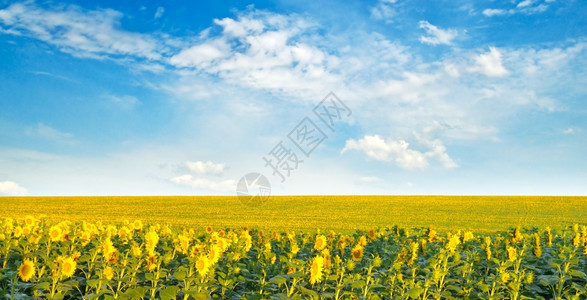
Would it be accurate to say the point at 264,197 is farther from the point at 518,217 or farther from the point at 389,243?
the point at 389,243

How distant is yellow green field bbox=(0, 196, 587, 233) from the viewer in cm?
2958

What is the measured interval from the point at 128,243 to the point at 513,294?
6.97 meters

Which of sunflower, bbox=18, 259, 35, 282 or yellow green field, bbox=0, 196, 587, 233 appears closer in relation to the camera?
sunflower, bbox=18, 259, 35, 282

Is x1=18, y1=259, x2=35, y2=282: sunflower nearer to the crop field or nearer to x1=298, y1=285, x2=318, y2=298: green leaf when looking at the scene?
the crop field

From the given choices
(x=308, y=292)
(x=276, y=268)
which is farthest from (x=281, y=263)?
(x=308, y=292)

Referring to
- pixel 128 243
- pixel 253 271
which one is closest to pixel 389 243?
pixel 253 271

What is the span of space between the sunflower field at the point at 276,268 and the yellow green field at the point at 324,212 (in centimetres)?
1815

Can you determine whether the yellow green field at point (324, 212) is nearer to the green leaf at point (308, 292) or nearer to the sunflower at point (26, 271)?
the sunflower at point (26, 271)

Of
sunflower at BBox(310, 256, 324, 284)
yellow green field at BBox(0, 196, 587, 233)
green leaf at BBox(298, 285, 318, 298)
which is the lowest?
yellow green field at BBox(0, 196, 587, 233)

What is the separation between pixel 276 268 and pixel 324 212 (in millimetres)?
29858

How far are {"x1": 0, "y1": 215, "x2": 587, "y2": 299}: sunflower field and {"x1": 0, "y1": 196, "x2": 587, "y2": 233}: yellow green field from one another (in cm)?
1815

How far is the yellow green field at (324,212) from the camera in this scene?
2958 cm

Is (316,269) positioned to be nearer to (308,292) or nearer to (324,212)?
(308,292)

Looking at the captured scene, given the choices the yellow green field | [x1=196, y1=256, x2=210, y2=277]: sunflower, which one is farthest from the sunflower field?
the yellow green field
